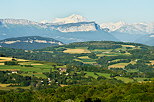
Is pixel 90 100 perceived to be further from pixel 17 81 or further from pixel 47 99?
pixel 17 81

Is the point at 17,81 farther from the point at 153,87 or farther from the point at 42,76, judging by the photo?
the point at 153,87

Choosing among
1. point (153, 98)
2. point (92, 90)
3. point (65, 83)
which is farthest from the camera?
point (65, 83)

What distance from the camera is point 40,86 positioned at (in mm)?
155500

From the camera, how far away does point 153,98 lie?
322 ft

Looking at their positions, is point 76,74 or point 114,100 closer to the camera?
point 114,100

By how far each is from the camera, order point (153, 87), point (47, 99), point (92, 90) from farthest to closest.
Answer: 1. point (92, 90)
2. point (153, 87)
3. point (47, 99)

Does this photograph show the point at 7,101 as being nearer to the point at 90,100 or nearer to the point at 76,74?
the point at 90,100

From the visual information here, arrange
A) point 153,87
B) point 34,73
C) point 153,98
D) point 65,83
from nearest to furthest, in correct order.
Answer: point 153,98 → point 153,87 → point 65,83 → point 34,73

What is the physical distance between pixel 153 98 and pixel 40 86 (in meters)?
68.1

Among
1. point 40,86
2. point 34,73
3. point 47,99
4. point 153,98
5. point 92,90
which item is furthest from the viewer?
point 34,73

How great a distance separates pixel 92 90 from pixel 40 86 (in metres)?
35.5

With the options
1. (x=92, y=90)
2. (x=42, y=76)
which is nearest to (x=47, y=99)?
(x=92, y=90)

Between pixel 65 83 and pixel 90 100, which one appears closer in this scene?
pixel 90 100

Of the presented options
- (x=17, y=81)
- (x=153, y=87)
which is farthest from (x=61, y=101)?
(x=17, y=81)
